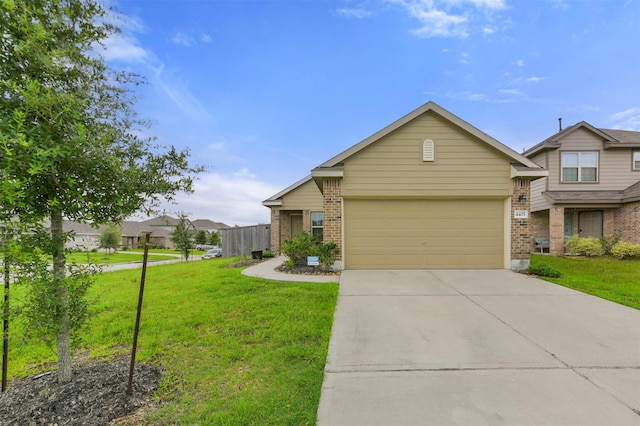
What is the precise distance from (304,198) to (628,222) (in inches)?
597

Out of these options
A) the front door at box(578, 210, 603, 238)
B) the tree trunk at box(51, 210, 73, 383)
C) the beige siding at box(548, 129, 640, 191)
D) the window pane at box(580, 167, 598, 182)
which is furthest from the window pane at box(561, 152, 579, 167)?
the tree trunk at box(51, 210, 73, 383)

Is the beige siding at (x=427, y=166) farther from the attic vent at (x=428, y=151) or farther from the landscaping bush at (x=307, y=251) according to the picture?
the landscaping bush at (x=307, y=251)

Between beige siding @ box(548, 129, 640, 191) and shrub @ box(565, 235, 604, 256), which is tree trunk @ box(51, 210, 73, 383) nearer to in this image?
shrub @ box(565, 235, 604, 256)

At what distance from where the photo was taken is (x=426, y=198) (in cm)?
909

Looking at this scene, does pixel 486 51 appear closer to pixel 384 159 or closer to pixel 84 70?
pixel 384 159

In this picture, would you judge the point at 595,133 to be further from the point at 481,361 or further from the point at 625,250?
the point at 481,361

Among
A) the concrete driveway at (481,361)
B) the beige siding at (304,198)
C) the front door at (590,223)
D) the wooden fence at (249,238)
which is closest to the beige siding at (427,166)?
the concrete driveway at (481,361)

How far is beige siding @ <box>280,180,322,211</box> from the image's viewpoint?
1540 cm

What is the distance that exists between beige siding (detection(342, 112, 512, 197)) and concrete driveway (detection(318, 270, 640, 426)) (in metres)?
3.90

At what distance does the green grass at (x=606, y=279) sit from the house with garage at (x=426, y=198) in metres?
1.50

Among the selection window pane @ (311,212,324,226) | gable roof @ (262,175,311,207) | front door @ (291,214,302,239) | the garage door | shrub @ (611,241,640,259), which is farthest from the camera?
front door @ (291,214,302,239)

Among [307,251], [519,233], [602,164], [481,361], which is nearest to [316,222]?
[307,251]

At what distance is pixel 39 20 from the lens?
246 centimetres

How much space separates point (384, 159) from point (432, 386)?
286 inches
